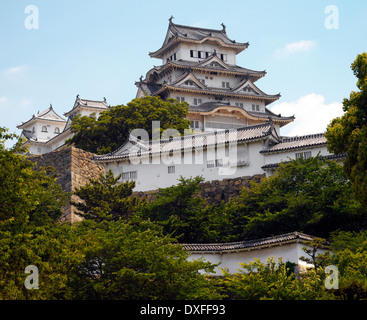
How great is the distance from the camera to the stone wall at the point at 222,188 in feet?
111

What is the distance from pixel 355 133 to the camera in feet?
67.1

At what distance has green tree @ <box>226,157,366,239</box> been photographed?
26469 mm

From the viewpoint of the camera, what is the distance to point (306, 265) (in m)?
23.5

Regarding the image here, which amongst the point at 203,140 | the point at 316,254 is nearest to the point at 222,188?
the point at 203,140

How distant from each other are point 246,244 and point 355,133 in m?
7.00

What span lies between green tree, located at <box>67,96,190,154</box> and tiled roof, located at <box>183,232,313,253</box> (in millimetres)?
16463

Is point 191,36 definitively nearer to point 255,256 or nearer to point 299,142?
point 299,142

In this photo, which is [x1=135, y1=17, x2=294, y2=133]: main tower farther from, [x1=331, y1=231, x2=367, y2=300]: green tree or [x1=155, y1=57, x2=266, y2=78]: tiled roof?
[x1=331, y1=231, x2=367, y2=300]: green tree

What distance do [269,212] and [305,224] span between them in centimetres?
166

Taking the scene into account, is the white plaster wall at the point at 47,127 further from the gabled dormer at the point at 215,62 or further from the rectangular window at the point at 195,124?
the rectangular window at the point at 195,124
